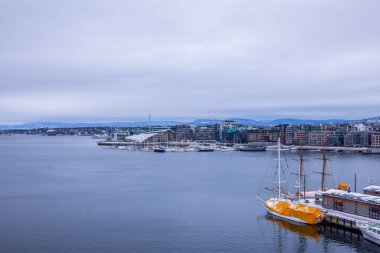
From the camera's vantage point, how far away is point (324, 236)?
1175 cm

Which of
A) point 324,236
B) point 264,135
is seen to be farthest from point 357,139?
point 324,236

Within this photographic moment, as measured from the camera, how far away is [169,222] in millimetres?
13266

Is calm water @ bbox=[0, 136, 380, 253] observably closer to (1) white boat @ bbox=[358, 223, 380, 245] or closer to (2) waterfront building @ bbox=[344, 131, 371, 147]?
(1) white boat @ bbox=[358, 223, 380, 245]

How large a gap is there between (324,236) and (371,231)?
129cm

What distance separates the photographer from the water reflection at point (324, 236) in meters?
10.9

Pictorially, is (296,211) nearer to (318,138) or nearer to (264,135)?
(318,138)

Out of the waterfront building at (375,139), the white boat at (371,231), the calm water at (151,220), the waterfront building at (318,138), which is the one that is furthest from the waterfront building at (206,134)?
the white boat at (371,231)

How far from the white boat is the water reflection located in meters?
0.13

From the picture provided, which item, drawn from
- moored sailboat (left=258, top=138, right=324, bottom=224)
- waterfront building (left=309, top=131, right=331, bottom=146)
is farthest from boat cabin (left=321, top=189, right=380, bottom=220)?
waterfront building (left=309, top=131, right=331, bottom=146)

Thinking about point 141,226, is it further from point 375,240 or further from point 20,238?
point 375,240

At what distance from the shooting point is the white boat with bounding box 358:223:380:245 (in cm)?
1083

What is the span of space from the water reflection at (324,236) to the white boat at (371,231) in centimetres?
13

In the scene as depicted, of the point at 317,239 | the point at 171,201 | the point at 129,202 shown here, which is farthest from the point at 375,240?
the point at 129,202

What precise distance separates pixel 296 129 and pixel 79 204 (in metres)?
49.7
